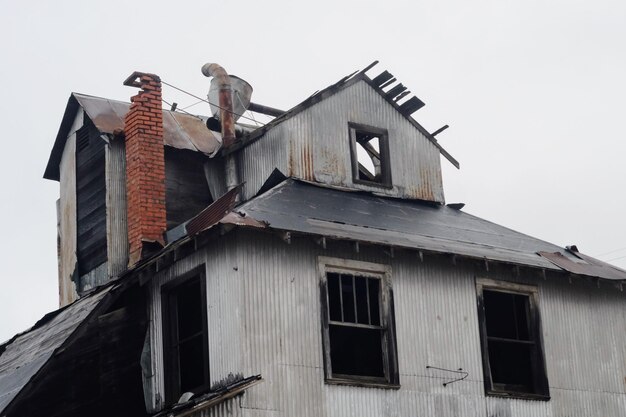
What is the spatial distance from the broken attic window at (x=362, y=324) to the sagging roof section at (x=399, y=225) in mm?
851

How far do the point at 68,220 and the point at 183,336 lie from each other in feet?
22.0

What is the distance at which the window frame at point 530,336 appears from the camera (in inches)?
814

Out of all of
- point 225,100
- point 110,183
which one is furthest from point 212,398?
point 225,100

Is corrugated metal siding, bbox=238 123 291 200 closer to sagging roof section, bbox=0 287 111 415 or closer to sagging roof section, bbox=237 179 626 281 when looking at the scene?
sagging roof section, bbox=237 179 626 281

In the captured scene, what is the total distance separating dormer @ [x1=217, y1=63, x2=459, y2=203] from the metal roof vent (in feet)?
3.87

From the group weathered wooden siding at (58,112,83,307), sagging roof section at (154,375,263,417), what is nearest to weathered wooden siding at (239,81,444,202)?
weathered wooden siding at (58,112,83,307)

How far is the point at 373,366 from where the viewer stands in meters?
19.7

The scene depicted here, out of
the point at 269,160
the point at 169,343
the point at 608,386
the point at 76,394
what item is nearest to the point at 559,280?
the point at 608,386

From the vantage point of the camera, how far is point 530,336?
21453mm

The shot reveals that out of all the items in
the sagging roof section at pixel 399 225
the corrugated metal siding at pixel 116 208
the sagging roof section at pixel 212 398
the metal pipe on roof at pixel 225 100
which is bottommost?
the sagging roof section at pixel 212 398

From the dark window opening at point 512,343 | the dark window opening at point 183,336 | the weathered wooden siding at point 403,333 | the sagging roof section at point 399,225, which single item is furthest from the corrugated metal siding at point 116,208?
the dark window opening at point 512,343

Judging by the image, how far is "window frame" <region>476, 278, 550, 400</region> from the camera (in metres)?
20.7

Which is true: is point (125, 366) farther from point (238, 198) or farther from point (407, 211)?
point (407, 211)

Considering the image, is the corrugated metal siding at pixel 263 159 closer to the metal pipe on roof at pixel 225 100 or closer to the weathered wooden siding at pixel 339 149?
the weathered wooden siding at pixel 339 149
